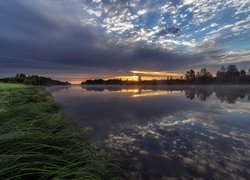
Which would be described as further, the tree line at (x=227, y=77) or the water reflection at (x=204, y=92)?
the tree line at (x=227, y=77)

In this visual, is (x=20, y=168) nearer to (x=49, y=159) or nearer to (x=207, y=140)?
(x=49, y=159)

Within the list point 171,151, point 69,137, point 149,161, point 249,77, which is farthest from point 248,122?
point 249,77

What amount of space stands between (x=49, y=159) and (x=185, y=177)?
428cm

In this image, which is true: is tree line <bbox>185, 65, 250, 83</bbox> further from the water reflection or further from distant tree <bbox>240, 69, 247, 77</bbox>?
the water reflection

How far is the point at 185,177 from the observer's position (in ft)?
18.3

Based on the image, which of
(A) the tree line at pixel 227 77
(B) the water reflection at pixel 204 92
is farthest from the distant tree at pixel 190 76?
(B) the water reflection at pixel 204 92

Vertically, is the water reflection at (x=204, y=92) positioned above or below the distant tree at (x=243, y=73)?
below

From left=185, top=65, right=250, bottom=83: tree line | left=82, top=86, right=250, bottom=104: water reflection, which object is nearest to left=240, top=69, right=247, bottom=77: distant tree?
left=185, top=65, right=250, bottom=83: tree line

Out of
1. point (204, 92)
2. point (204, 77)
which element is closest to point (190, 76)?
point (204, 77)

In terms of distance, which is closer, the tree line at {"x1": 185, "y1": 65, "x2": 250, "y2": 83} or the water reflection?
the water reflection

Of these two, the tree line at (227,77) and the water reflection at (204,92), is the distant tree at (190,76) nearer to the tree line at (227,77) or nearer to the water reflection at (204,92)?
the tree line at (227,77)

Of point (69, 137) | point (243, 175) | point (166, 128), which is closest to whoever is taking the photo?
point (69, 137)

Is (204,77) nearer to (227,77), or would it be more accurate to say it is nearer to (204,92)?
(227,77)

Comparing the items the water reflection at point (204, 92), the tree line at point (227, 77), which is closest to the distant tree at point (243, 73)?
the tree line at point (227, 77)
